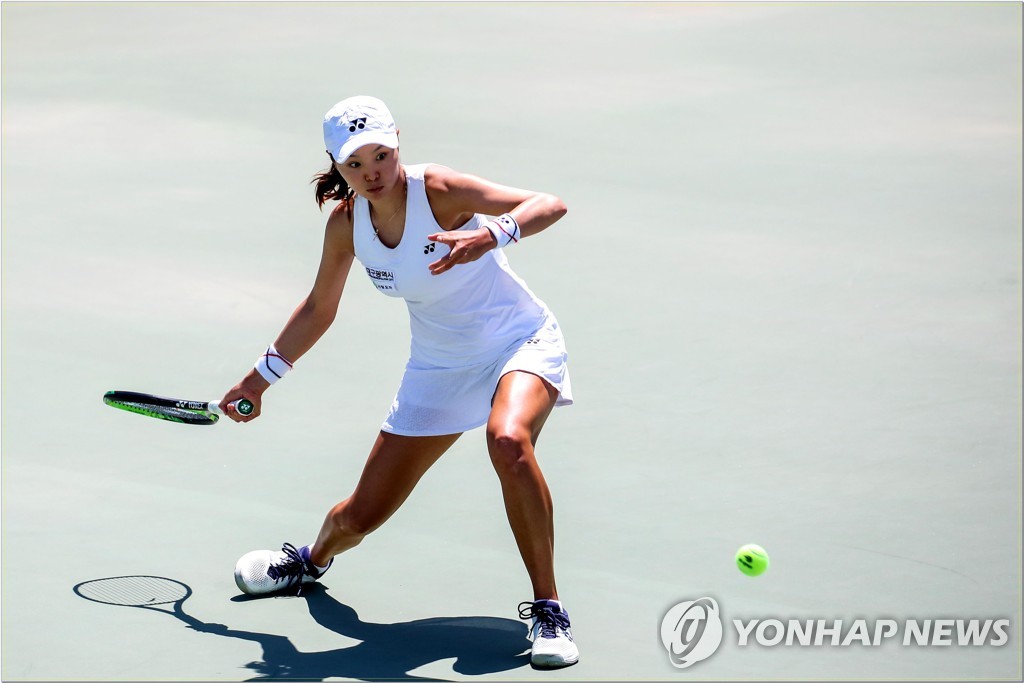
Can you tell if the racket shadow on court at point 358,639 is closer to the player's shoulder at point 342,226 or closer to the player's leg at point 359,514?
the player's leg at point 359,514

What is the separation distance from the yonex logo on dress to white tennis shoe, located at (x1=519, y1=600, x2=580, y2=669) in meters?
0.34

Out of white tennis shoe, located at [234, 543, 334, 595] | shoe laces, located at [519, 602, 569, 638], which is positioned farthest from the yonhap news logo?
white tennis shoe, located at [234, 543, 334, 595]

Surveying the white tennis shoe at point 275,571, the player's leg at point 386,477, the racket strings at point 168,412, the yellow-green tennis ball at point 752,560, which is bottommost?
the white tennis shoe at point 275,571

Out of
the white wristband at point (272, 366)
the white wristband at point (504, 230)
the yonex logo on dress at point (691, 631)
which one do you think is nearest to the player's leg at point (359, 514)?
the white wristband at point (272, 366)

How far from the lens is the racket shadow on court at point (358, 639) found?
185 inches

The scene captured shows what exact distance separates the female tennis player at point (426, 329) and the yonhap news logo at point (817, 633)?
1.38 feet

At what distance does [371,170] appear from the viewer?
189 inches

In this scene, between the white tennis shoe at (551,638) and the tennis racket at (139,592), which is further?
the tennis racket at (139,592)

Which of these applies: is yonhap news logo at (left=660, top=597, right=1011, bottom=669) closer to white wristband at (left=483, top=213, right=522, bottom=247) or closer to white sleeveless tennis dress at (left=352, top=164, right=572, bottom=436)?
white sleeveless tennis dress at (left=352, top=164, right=572, bottom=436)

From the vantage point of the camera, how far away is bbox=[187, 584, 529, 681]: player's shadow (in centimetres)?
469

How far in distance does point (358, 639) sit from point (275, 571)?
0.50 metres

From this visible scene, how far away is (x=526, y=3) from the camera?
587 inches

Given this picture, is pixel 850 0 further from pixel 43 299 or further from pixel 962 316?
pixel 43 299

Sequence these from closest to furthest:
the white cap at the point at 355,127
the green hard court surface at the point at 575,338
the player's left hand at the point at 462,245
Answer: the player's left hand at the point at 462,245 < the white cap at the point at 355,127 < the green hard court surface at the point at 575,338
